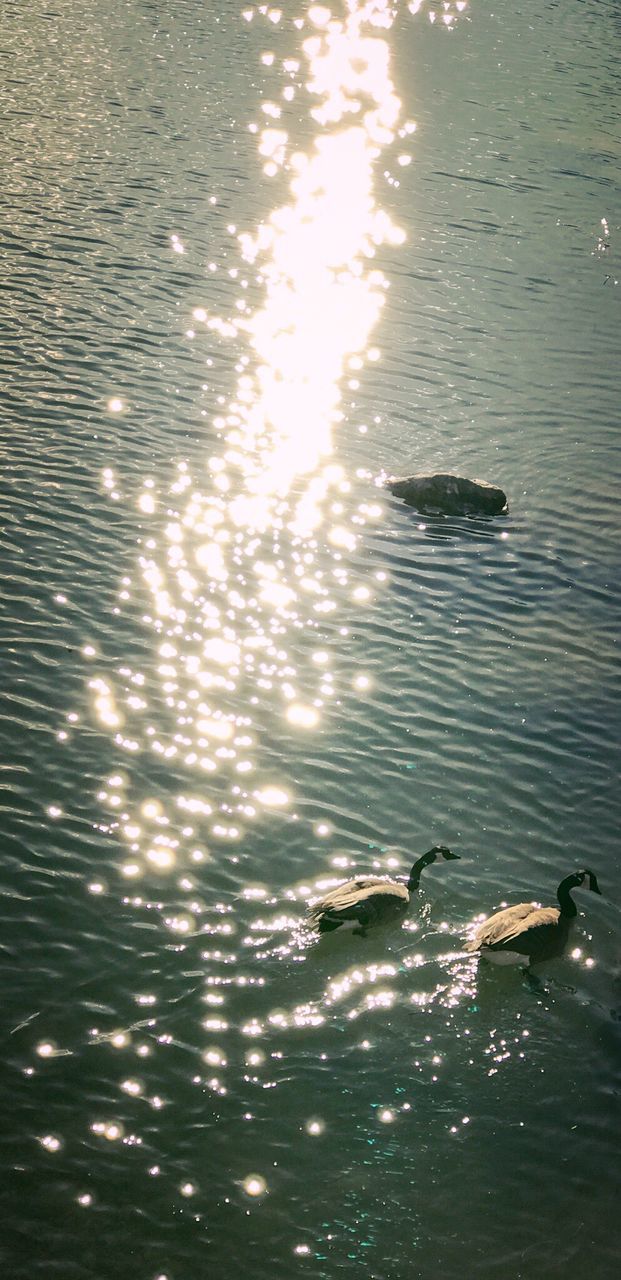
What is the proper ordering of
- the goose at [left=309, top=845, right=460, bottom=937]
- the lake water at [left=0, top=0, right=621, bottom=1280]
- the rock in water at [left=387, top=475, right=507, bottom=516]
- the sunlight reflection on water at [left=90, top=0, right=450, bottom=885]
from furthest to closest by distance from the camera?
the rock in water at [left=387, top=475, right=507, bottom=516], the sunlight reflection on water at [left=90, top=0, right=450, bottom=885], the goose at [left=309, top=845, right=460, bottom=937], the lake water at [left=0, top=0, right=621, bottom=1280]

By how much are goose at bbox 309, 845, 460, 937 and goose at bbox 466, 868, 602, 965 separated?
97 centimetres

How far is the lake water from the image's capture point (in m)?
11.5

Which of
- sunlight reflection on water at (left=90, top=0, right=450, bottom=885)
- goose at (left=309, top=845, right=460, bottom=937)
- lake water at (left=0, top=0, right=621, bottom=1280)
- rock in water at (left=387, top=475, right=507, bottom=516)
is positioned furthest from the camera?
rock in water at (left=387, top=475, right=507, bottom=516)

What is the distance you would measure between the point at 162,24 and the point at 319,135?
1763cm

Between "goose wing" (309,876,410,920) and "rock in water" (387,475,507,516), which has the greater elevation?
"rock in water" (387,475,507,516)

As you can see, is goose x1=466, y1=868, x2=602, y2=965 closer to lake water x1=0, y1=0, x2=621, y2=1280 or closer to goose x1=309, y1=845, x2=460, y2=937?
lake water x1=0, y1=0, x2=621, y2=1280

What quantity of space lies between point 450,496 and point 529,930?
12359mm

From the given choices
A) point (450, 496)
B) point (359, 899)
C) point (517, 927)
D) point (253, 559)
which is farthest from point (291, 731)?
point (450, 496)

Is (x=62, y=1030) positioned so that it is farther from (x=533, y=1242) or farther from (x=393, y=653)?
(x=393, y=653)

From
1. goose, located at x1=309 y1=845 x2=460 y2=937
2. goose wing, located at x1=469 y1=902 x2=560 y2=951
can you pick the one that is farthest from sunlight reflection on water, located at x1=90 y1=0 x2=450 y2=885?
goose wing, located at x1=469 y1=902 x2=560 y2=951

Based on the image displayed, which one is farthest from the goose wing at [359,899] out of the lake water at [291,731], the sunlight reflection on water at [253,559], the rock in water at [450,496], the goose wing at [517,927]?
the rock in water at [450,496]

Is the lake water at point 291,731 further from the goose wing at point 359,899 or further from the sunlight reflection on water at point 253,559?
the goose wing at point 359,899

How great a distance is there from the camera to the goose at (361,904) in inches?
545

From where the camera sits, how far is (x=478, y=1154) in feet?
39.4
